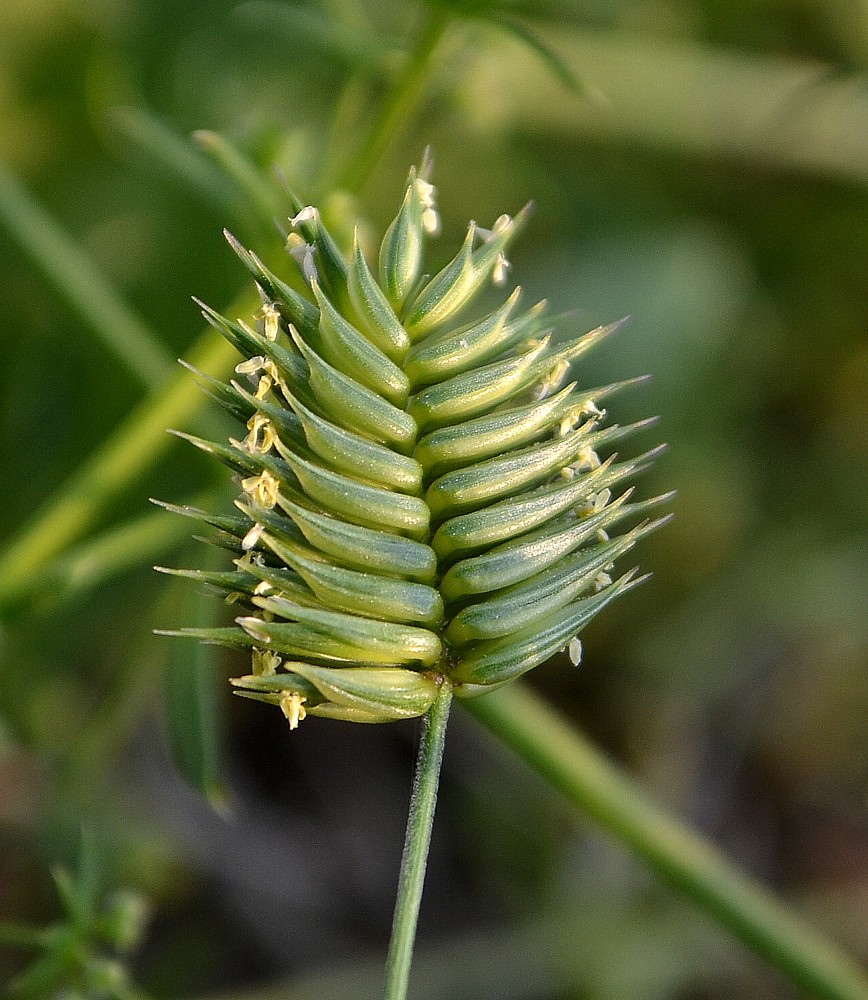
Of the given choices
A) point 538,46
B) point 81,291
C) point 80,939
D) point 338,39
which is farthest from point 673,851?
point 338,39

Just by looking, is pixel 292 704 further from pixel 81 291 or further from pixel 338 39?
pixel 338 39

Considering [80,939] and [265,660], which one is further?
[80,939]

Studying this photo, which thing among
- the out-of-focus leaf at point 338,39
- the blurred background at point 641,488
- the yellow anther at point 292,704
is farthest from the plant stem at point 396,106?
the yellow anther at point 292,704

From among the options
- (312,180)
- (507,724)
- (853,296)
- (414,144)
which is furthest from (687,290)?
(507,724)

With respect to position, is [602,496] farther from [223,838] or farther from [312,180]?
[223,838]

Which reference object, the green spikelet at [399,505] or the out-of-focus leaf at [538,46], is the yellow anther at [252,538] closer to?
the green spikelet at [399,505]

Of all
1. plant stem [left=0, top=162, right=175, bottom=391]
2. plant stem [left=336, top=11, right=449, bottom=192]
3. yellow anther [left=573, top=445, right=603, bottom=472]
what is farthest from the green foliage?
plant stem [left=336, top=11, right=449, bottom=192]

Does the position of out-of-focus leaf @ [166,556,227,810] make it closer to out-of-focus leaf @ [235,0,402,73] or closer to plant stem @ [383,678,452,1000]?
plant stem @ [383,678,452,1000]
